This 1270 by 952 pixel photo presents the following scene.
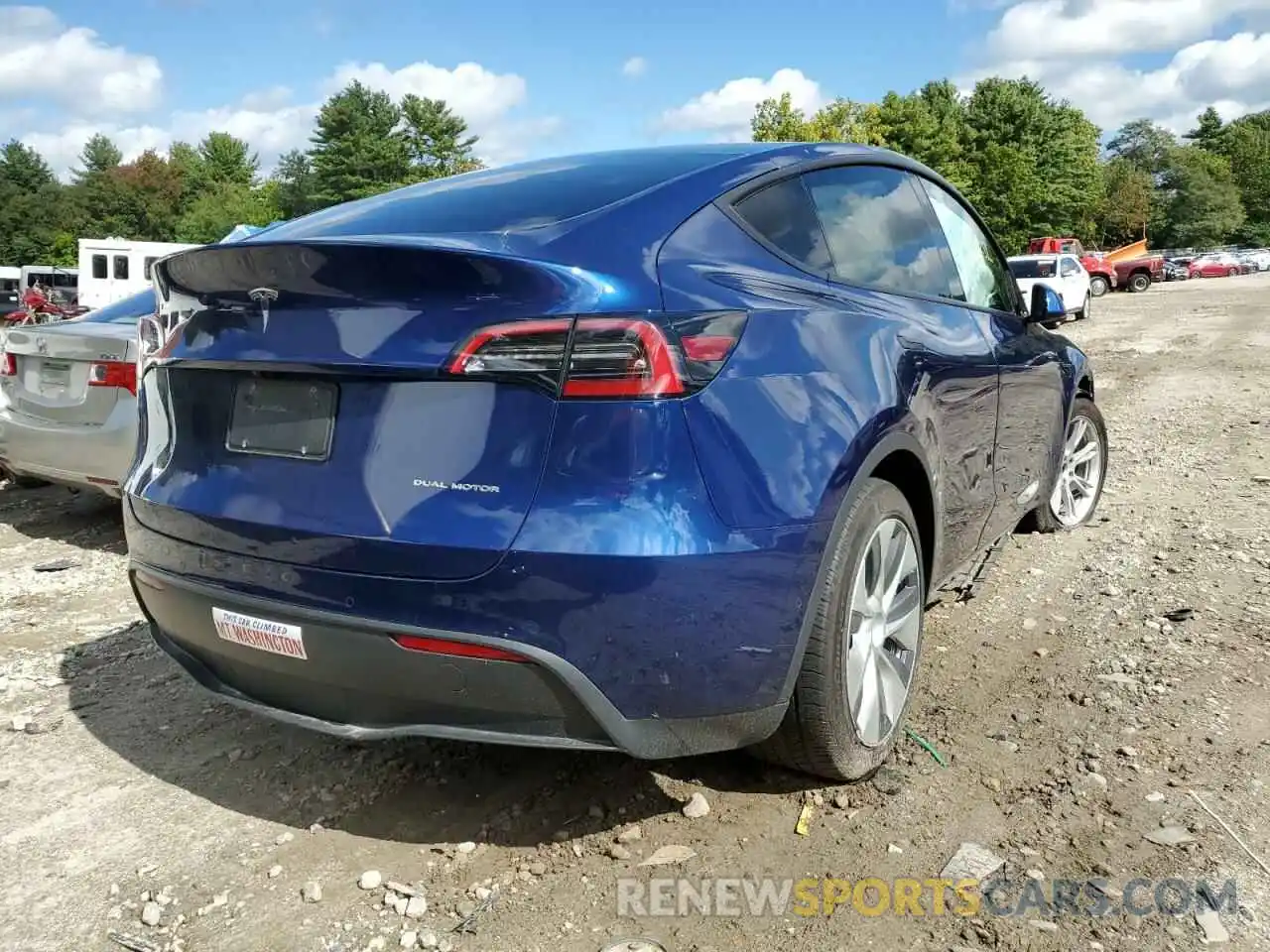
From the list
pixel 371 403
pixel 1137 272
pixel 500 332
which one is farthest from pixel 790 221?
pixel 1137 272

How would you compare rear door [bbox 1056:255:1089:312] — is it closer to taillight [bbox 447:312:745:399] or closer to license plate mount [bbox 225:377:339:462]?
taillight [bbox 447:312:745:399]

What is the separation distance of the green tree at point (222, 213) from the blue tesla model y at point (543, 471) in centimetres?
7337

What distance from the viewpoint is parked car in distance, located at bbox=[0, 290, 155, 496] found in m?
5.25

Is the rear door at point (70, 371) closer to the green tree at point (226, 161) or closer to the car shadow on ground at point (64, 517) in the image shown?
the car shadow on ground at point (64, 517)

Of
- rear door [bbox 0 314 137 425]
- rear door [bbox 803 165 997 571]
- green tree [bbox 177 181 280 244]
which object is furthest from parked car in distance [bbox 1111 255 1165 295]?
green tree [bbox 177 181 280 244]

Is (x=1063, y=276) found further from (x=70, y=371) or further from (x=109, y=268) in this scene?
(x=109, y=268)

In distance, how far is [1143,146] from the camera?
354 feet

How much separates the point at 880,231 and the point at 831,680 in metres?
1.50

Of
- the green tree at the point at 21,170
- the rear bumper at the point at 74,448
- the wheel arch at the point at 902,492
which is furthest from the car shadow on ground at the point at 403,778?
the green tree at the point at 21,170

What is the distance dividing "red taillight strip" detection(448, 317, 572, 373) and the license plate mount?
12.6 inches

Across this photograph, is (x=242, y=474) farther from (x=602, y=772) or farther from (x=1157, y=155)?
(x=1157, y=155)

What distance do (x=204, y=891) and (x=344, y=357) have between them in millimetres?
1298

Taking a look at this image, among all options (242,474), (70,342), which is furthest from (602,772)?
(70,342)

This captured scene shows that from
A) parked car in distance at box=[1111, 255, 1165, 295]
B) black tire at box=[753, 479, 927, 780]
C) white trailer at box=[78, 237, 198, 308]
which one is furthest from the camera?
parked car in distance at box=[1111, 255, 1165, 295]
